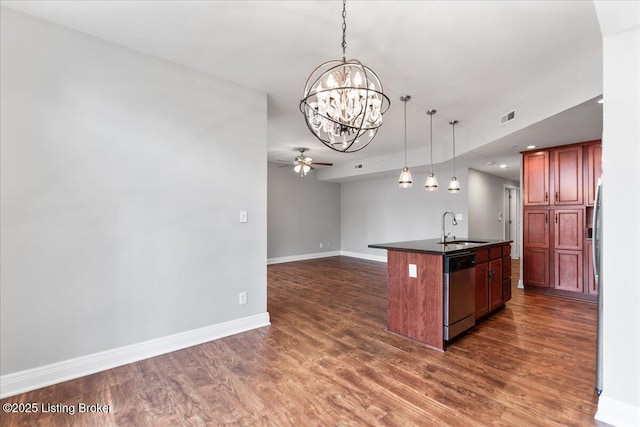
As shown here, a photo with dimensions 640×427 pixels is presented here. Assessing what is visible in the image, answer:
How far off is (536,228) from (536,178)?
33.3 inches

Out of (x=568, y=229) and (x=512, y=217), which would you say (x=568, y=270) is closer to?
(x=568, y=229)

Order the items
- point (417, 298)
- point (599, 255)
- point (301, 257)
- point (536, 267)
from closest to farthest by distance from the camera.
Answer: point (599, 255)
point (417, 298)
point (536, 267)
point (301, 257)

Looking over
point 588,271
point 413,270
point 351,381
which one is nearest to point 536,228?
point 588,271

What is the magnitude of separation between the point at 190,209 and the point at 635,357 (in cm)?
353

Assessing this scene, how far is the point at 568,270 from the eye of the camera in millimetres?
4668

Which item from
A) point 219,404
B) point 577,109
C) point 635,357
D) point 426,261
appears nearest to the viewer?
point 635,357

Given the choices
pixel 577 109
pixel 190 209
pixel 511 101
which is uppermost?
pixel 511 101

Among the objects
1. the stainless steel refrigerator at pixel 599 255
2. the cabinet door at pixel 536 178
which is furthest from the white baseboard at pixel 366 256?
the stainless steel refrigerator at pixel 599 255

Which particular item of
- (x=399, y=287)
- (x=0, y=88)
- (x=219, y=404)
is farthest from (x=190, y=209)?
(x=399, y=287)

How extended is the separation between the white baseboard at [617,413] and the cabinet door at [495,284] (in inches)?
69.4

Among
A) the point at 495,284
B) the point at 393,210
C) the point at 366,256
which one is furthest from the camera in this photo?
the point at 366,256

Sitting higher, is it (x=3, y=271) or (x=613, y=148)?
(x=613, y=148)

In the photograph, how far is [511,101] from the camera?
3.88 meters

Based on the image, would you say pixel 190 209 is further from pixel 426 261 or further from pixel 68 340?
pixel 426 261
